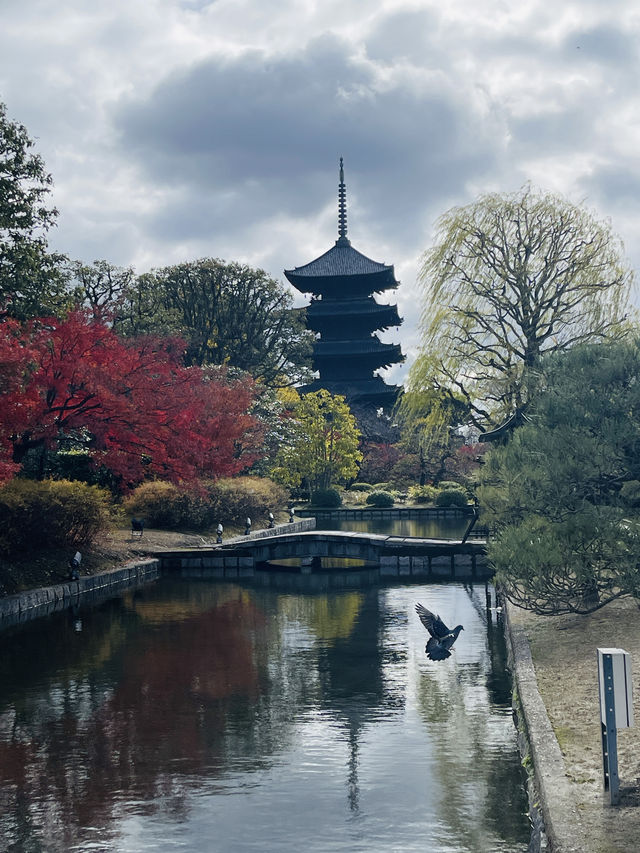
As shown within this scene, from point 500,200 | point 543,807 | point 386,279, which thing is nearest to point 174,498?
point 500,200

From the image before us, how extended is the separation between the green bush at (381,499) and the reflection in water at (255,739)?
3107cm

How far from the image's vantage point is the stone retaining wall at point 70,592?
690 inches

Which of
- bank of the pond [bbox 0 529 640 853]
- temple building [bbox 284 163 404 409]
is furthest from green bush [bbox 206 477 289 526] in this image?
temple building [bbox 284 163 404 409]

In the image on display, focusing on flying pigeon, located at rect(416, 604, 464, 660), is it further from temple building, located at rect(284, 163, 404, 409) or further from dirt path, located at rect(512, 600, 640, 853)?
temple building, located at rect(284, 163, 404, 409)

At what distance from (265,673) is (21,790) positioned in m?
5.08

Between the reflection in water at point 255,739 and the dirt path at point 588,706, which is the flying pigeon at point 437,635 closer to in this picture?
the reflection in water at point 255,739

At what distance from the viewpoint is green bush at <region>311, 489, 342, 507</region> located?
47.8 meters

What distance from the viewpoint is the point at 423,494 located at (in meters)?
51.7

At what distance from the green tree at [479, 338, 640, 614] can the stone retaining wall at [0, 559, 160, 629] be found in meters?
10.7

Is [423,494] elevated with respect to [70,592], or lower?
elevated

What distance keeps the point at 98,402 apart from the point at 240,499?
420 inches

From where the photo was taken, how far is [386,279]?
225 ft

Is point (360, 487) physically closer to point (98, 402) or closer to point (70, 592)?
point (98, 402)

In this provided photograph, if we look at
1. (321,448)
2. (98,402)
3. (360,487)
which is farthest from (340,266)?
(98,402)
